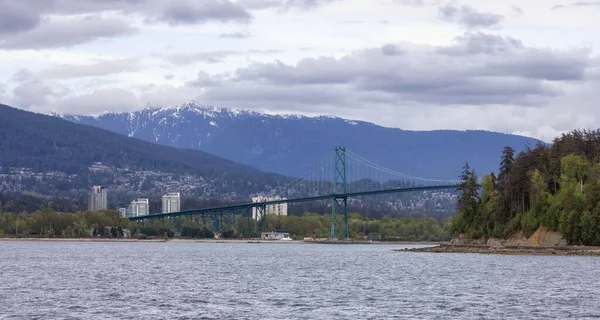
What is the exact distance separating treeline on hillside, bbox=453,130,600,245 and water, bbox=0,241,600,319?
14173 millimetres

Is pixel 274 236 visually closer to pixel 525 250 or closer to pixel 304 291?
pixel 525 250

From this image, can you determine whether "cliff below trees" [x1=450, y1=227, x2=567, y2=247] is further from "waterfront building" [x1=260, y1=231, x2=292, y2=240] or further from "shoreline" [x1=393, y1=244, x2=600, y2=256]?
"waterfront building" [x1=260, y1=231, x2=292, y2=240]

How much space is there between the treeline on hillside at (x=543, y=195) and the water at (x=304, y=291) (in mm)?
14173

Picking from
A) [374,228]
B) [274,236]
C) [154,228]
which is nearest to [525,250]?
[274,236]

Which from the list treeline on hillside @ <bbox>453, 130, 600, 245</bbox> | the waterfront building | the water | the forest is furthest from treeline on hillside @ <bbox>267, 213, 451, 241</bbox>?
the water

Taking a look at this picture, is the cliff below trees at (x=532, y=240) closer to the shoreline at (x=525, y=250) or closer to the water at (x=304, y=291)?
the shoreline at (x=525, y=250)

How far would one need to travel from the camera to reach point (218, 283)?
57719mm

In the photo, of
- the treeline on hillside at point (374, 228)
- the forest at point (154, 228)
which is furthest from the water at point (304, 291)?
the treeline on hillside at point (374, 228)

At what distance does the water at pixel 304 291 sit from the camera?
41.8 m

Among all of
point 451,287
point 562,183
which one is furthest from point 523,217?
point 451,287

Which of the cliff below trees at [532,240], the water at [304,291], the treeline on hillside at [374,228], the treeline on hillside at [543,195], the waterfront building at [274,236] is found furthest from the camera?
the treeline on hillside at [374,228]

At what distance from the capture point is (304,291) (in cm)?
5212

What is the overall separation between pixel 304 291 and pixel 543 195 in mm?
49827

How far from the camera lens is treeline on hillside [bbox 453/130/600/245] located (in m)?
90.6
